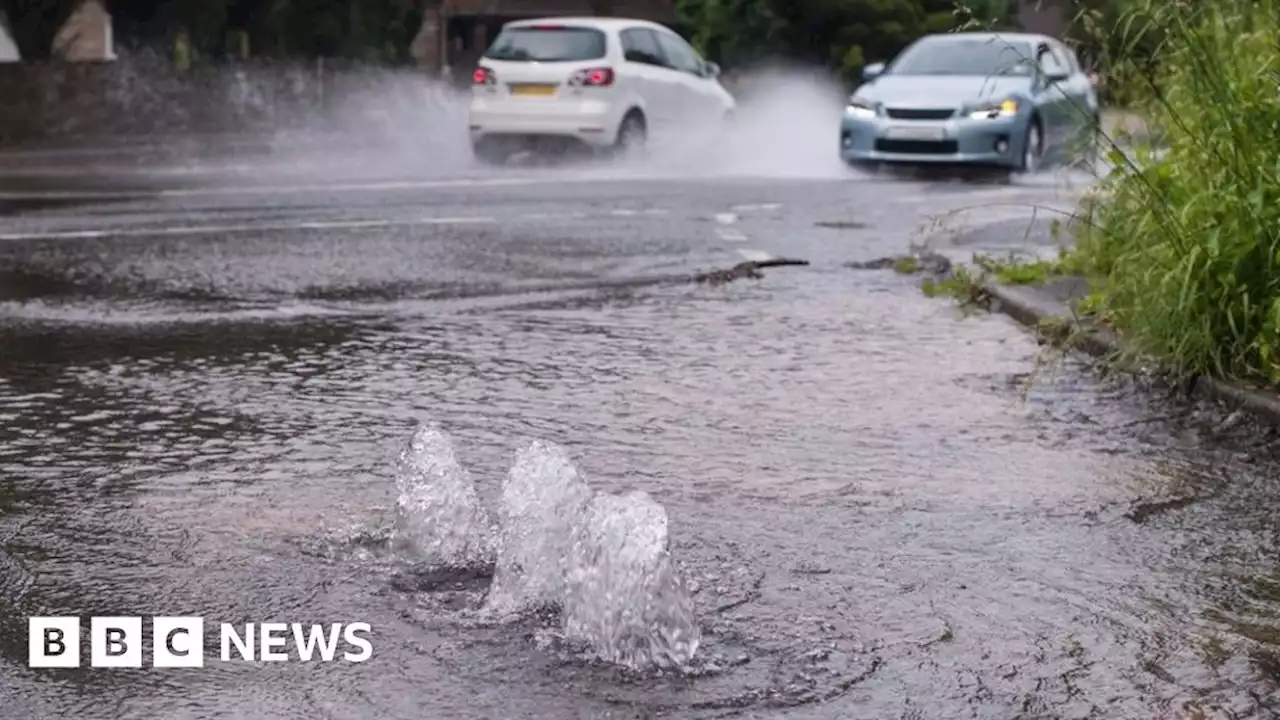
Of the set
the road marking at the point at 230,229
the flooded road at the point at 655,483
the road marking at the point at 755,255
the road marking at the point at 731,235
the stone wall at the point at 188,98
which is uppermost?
the flooded road at the point at 655,483

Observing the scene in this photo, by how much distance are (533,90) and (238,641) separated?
1694 centimetres

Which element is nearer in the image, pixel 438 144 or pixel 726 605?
pixel 726 605

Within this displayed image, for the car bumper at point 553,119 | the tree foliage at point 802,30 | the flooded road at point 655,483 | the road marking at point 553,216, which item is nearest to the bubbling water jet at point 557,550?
the flooded road at point 655,483

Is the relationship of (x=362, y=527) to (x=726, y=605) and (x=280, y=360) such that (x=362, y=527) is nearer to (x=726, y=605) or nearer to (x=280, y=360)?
(x=726, y=605)

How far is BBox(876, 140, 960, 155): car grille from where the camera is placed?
18812 mm

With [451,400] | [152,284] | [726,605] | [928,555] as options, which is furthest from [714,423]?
[152,284]

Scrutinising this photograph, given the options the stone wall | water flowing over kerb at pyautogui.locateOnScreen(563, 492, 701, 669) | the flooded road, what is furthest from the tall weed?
the stone wall

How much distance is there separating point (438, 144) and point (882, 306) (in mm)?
18003

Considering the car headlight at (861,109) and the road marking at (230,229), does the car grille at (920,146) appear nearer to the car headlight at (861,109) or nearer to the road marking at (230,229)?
the car headlight at (861,109)

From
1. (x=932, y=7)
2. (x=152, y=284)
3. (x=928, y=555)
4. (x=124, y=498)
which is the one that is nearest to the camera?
(x=928, y=555)

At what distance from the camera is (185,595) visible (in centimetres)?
466

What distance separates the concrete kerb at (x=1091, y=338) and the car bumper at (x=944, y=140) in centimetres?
879

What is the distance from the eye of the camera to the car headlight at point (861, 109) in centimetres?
1925

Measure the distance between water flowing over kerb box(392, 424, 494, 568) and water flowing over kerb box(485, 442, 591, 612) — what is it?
0.32 feet
